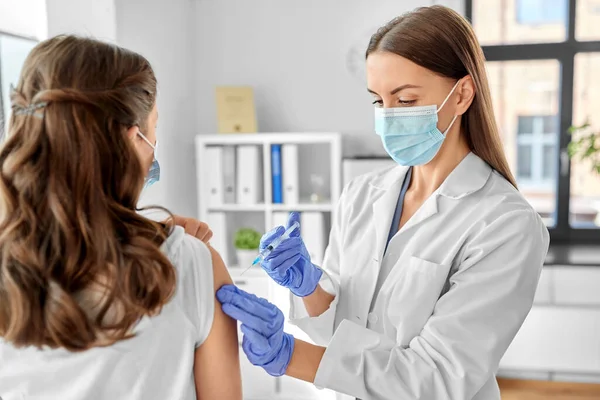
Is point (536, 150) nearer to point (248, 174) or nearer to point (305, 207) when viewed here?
point (305, 207)

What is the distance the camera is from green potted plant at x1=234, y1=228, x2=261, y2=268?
3135 mm

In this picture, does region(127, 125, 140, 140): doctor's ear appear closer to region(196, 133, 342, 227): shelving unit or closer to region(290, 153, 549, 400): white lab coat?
region(290, 153, 549, 400): white lab coat

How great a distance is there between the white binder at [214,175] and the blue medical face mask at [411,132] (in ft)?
5.98

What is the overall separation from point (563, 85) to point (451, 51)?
7.57 ft

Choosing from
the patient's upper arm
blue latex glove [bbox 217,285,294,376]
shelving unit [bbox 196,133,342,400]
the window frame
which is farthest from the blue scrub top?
the window frame

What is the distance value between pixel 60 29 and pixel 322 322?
61.9 inches

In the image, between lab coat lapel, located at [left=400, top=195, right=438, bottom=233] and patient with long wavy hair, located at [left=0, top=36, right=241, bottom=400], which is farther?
lab coat lapel, located at [left=400, top=195, right=438, bottom=233]

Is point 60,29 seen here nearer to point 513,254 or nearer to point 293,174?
point 293,174

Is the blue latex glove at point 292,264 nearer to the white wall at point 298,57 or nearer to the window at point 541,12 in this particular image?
the white wall at point 298,57

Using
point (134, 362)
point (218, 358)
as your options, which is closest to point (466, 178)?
point (218, 358)

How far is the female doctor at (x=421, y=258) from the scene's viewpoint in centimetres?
112

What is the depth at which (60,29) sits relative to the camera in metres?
2.23

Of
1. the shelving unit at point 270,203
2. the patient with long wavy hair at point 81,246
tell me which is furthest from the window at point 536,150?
the patient with long wavy hair at point 81,246

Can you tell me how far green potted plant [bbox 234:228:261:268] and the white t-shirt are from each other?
225 cm
